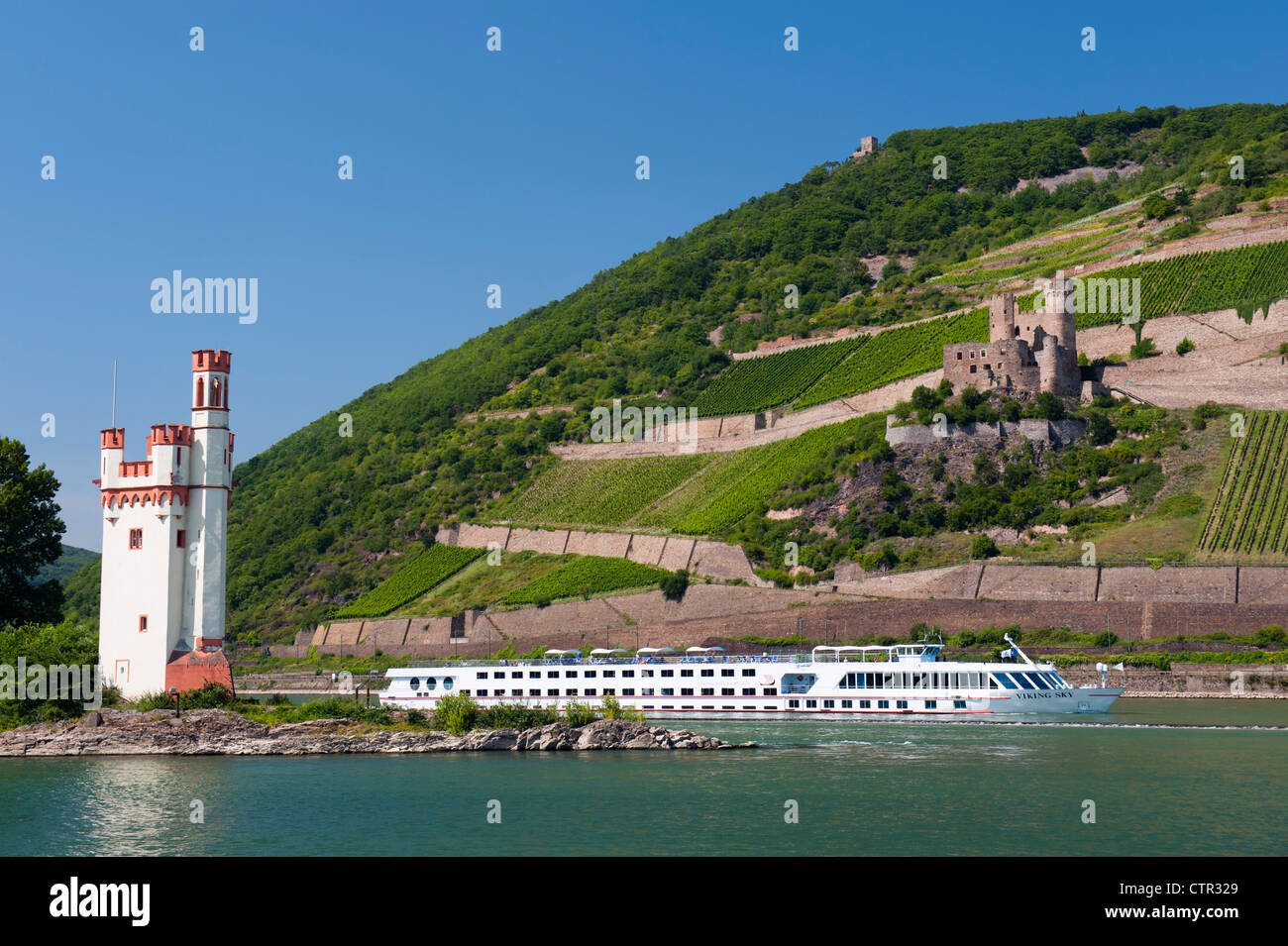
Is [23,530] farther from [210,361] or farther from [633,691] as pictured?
[633,691]

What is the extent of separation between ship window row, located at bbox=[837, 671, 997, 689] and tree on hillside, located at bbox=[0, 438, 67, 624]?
2795cm

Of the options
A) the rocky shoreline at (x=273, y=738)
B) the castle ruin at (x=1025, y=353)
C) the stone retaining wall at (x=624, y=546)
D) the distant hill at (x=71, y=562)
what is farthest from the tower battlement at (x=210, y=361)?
the distant hill at (x=71, y=562)

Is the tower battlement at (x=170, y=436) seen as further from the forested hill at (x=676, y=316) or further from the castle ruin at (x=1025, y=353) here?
the forested hill at (x=676, y=316)

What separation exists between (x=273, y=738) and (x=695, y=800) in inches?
535

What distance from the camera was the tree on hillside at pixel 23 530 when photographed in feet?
143

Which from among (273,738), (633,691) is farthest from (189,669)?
(633,691)

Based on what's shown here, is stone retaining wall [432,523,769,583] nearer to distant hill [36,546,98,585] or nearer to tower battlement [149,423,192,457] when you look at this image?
tower battlement [149,423,192,457]

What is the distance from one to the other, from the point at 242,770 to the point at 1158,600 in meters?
41.4

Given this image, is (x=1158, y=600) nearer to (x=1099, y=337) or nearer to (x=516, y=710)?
(x=1099, y=337)

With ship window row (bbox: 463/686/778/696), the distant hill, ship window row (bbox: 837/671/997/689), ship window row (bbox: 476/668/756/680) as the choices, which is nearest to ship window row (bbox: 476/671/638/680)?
ship window row (bbox: 476/668/756/680)

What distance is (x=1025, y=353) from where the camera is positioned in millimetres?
75625

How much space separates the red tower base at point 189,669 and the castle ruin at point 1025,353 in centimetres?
4968

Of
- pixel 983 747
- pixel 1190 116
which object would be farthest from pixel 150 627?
pixel 1190 116

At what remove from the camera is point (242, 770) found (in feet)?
111
